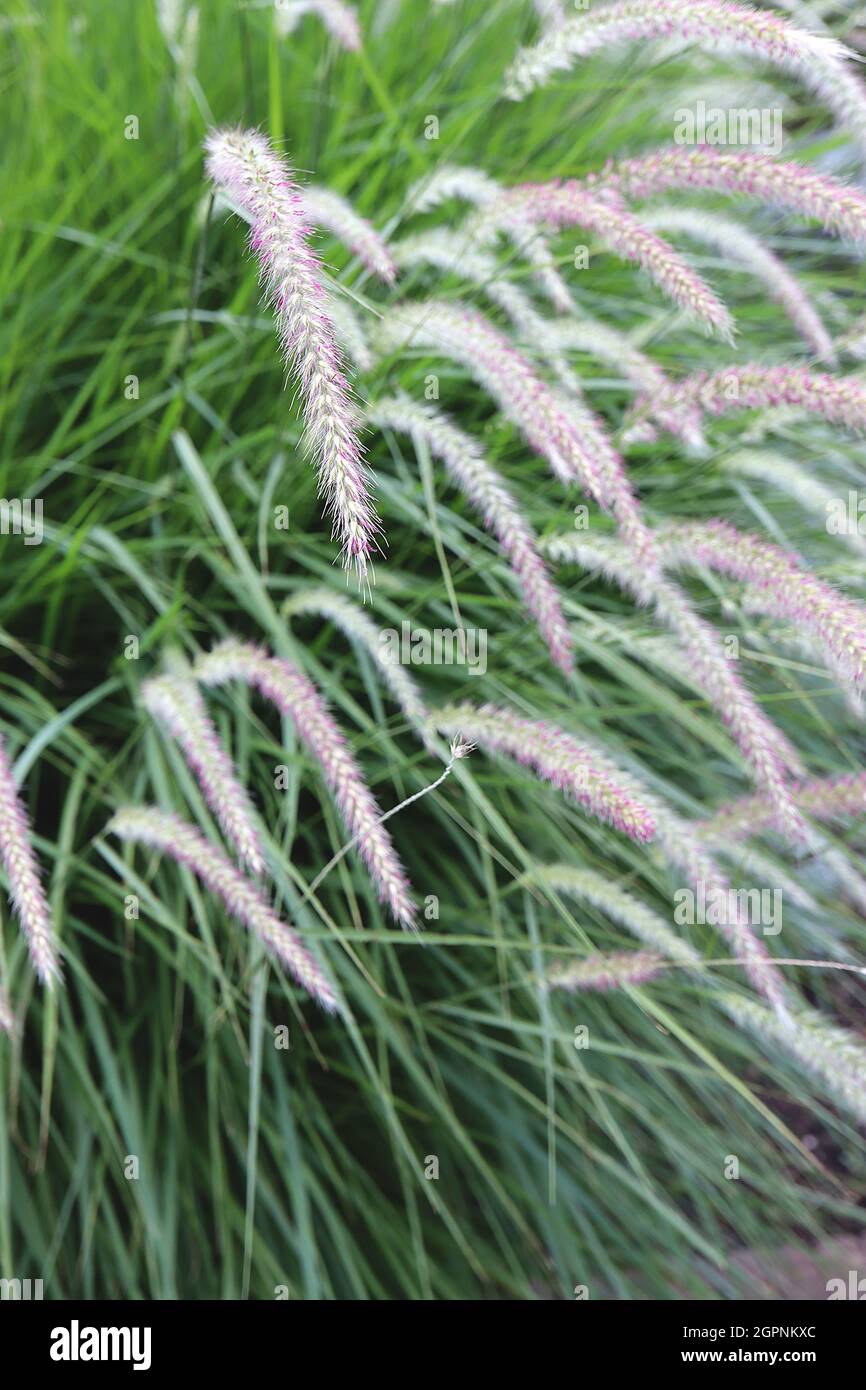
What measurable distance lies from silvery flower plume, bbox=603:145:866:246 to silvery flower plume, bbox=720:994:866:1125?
134cm

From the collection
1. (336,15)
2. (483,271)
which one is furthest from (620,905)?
(336,15)

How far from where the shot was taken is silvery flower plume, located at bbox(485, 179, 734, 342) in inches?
71.5

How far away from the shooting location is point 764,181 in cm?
191

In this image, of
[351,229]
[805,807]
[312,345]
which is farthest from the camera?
[805,807]

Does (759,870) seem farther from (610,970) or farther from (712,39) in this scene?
(712,39)

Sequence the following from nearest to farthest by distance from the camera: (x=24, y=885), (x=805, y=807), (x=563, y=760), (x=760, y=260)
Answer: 1. (x=24, y=885)
2. (x=563, y=760)
3. (x=805, y=807)
4. (x=760, y=260)

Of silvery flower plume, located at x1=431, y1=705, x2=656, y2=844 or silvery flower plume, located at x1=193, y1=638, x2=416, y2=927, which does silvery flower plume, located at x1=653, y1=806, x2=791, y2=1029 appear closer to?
silvery flower plume, located at x1=431, y1=705, x2=656, y2=844

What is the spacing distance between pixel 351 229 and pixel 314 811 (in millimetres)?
1329
